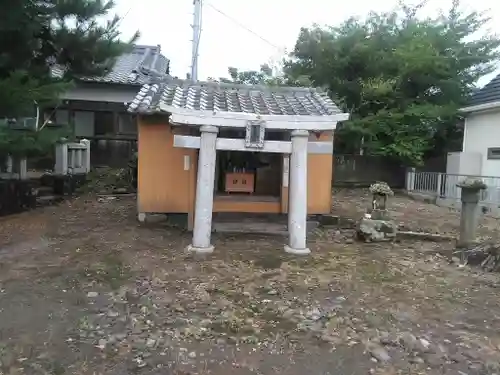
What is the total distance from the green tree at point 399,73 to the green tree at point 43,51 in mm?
8255

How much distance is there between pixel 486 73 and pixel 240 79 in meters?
9.58

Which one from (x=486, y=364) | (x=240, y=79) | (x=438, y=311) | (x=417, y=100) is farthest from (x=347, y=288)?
(x=240, y=79)

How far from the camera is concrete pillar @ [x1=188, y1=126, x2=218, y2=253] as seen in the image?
6.47m

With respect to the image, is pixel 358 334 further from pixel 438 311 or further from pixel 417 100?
pixel 417 100

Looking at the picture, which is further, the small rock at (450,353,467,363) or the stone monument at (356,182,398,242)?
the stone monument at (356,182,398,242)

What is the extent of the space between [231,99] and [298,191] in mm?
2139

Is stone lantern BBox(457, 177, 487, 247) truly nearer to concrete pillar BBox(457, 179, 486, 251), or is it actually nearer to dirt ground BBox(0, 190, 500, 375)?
concrete pillar BBox(457, 179, 486, 251)

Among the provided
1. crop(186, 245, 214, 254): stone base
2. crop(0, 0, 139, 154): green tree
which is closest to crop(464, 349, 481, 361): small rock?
crop(186, 245, 214, 254): stone base

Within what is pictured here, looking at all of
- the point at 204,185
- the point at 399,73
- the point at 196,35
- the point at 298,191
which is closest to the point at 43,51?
the point at 204,185

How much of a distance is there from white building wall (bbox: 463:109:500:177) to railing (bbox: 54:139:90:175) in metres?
12.2

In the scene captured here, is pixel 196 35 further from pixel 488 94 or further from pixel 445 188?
pixel 488 94

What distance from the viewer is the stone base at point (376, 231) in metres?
7.70

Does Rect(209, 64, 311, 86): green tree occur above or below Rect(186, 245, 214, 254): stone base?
above

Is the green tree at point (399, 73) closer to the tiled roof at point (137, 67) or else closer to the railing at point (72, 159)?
the tiled roof at point (137, 67)
